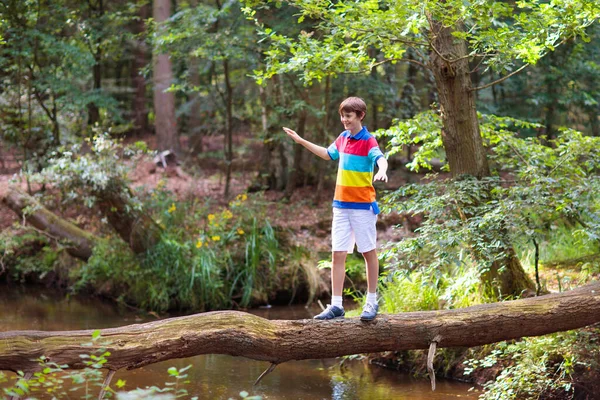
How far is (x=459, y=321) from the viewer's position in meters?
5.38

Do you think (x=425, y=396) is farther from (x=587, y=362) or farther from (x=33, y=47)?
(x=33, y=47)

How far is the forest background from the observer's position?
6090 millimetres

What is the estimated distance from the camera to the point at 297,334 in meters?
4.91

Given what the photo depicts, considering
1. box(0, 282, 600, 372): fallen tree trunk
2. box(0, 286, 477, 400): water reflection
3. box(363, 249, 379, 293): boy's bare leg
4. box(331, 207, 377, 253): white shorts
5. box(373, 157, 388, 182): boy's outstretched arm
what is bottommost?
box(0, 286, 477, 400): water reflection

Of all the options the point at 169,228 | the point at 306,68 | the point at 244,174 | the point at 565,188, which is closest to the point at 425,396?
the point at 565,188

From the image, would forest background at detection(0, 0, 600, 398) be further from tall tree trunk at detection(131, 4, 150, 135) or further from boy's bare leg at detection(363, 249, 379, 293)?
boy's bare leg at detection(363, 249, 379, 293)

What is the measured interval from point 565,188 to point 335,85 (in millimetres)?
8182

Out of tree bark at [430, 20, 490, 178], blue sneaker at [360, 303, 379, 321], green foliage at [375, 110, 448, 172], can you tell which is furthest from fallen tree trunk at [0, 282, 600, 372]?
green foliage at [375, 110, 448, 172]

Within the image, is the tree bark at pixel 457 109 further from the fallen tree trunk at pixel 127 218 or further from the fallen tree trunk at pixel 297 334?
the fallen tree trunk at pixel 127 218

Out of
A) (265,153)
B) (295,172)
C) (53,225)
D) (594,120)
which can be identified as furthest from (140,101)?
(594,120)

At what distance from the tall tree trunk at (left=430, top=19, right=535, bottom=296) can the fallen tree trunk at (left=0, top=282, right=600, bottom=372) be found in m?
1.10

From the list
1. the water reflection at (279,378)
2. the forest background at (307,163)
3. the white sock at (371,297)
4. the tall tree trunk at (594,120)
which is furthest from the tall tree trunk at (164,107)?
the white sock at (371,297)

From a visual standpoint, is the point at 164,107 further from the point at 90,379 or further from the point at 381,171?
the point at 90,379

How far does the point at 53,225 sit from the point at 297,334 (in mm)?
8014
